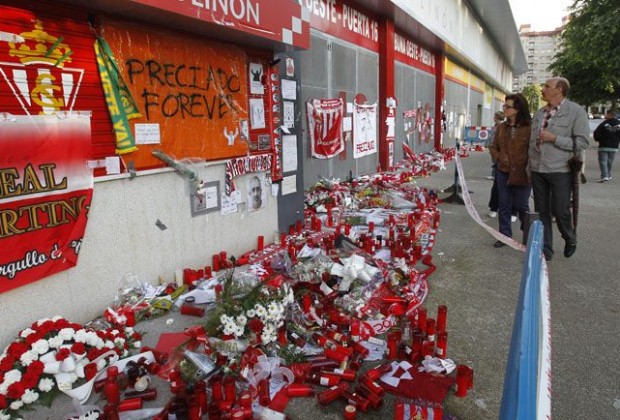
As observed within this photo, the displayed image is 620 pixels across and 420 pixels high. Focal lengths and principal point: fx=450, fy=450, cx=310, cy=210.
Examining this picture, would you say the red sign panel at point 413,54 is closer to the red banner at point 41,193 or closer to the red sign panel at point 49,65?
the red sign panel at point 49,65

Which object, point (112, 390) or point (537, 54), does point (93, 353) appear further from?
point (537, 54)

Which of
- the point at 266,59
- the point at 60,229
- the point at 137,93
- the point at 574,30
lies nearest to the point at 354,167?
the point at 266,59

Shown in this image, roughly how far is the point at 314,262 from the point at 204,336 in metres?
1.56

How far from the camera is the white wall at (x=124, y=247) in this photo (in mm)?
3359

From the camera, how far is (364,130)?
11.8 m

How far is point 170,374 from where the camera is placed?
9.56ft

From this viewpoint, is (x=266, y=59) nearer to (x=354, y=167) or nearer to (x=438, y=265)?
(x=438, y=265)

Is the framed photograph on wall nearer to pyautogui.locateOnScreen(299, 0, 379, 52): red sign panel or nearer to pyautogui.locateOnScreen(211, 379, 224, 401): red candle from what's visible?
pyautogui.locateOnScreen(211, 379, 224, 401): red candle

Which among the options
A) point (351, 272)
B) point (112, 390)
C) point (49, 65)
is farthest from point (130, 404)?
point (49, 65)

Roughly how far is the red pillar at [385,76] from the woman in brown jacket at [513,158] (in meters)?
7.09

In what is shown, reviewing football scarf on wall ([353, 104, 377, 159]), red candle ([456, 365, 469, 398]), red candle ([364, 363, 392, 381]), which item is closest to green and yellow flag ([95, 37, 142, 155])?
red candle ([364, 363, 392, 381])

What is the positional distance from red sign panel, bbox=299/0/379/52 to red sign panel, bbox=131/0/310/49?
326 cm

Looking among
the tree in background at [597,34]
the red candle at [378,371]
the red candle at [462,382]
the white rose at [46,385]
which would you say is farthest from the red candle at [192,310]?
the tree in background at [597,34]

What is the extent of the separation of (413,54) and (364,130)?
5.98 metres
